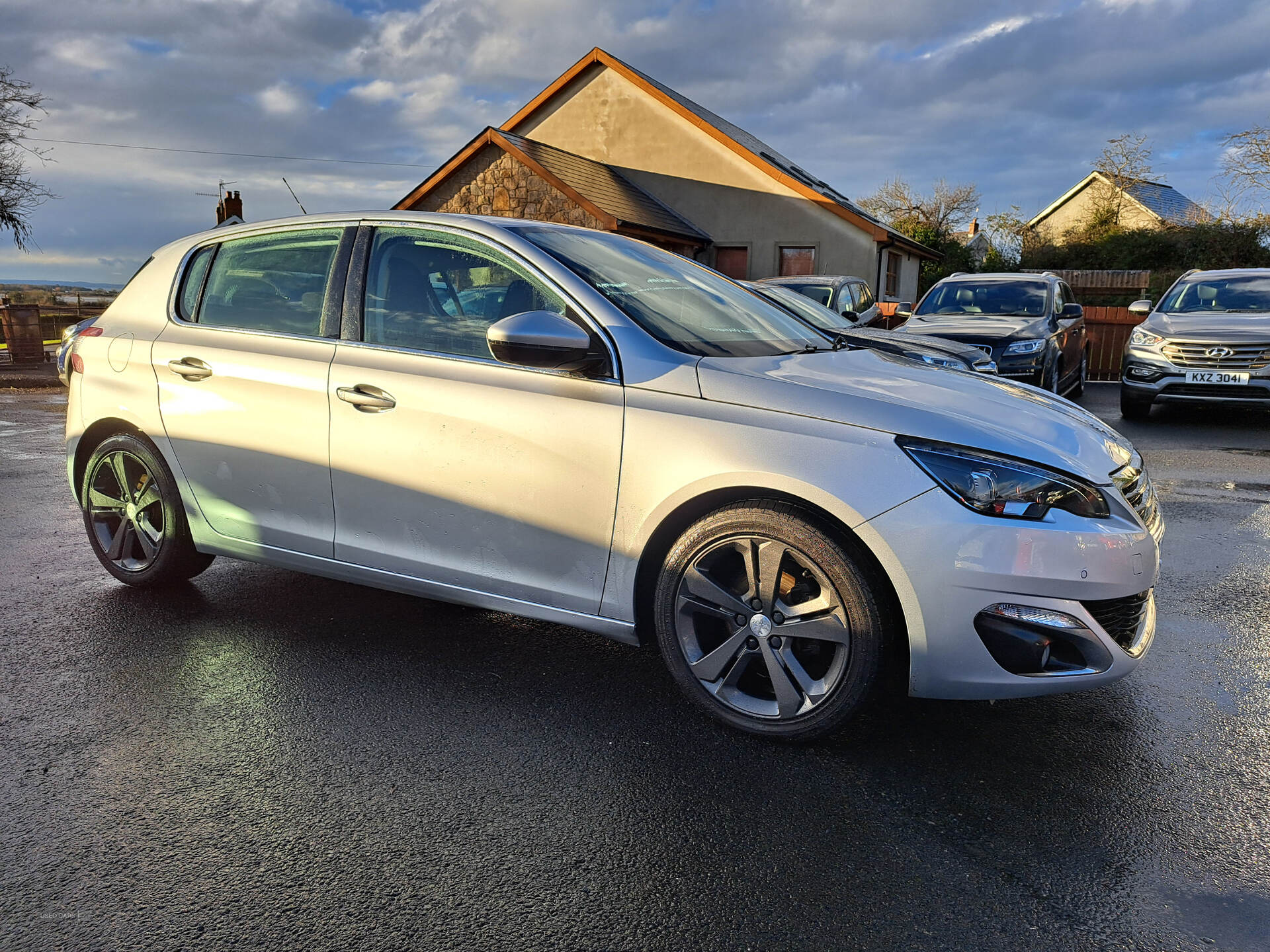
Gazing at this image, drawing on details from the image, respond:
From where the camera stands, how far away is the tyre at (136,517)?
431 cm

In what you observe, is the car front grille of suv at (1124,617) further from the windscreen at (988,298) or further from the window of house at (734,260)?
the window of house at (734,260)

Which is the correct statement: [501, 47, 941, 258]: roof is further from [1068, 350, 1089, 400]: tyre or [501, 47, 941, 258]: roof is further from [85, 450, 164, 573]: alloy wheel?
[85, 450, 164, 573]: alloy wheel

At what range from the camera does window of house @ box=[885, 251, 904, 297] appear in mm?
26719

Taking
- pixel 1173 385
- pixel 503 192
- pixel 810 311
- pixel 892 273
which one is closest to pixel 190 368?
pixel 810 311

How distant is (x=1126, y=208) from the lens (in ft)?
140

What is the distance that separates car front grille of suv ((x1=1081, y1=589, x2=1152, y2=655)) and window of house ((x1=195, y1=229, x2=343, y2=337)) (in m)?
2.99

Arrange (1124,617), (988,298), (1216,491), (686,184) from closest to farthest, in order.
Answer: (1124,617)
(1216,491)
(988,298)
(686,184)

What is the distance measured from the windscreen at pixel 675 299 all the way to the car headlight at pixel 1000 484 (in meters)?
0.86

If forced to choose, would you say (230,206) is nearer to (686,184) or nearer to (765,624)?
(686,184)

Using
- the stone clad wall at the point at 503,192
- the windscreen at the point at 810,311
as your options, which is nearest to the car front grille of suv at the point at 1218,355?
the windscreen at the point at 810,311

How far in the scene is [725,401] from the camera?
3.03 meters

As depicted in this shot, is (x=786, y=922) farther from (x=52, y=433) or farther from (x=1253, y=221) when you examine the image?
(x=1253, y=221)

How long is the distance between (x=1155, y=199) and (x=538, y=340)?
49.6 m

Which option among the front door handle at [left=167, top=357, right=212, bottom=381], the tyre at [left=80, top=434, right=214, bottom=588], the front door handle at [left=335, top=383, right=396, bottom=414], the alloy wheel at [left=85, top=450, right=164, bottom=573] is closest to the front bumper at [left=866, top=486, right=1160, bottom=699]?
the front door handle at [left=335, top=383, right=396, bottom=414]
